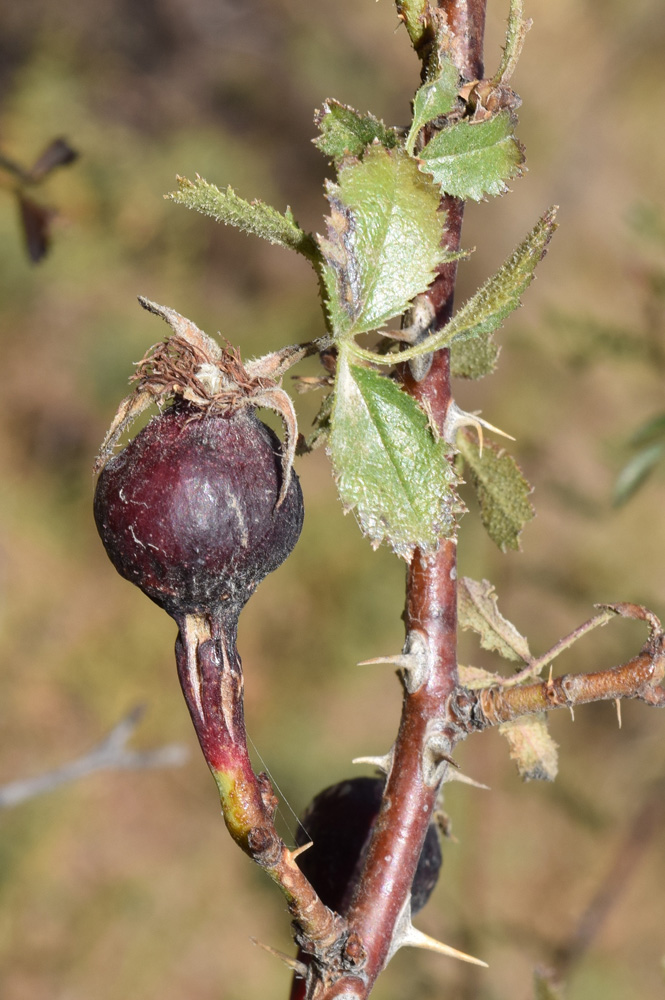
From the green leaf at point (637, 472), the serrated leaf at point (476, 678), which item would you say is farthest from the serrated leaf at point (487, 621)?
the green leaf at point (637, 472)

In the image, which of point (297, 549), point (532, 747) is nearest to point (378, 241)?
point (532, 747)

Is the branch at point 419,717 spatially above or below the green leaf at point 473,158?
below

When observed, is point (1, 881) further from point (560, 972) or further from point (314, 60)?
point (314, 60)

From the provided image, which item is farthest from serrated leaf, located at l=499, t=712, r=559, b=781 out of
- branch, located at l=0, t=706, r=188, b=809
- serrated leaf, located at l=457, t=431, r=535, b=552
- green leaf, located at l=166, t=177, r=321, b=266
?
branch, located at l=0, t=706, r=188, b=809

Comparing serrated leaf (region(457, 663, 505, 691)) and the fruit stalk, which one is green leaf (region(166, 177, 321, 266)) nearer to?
the fruit stalk

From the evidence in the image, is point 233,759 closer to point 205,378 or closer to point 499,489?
point 205,378

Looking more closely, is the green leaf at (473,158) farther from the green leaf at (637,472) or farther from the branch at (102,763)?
the branch at (102,763)
